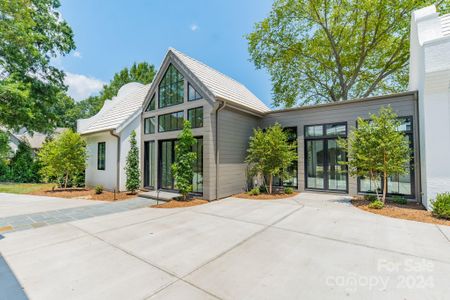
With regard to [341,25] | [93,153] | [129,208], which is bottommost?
[129,208]

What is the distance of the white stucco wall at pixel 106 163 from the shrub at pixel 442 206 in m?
12.5

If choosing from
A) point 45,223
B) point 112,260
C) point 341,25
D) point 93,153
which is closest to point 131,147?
point 93,153

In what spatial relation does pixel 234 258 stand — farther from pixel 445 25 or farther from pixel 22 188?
pixel 22 188

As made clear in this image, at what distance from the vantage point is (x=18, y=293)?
2.48 meters

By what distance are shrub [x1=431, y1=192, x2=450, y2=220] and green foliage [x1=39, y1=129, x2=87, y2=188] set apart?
15.0 metres

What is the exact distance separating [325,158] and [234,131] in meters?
4.20

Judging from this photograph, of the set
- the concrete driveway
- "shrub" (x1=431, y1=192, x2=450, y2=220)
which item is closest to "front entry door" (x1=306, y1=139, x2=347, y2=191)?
"shrub" (x1=431, y1=192, x2=450, y2=220)

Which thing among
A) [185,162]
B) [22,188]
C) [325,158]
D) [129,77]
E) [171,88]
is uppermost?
[129,77]

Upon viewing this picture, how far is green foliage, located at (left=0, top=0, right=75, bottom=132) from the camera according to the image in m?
10.8

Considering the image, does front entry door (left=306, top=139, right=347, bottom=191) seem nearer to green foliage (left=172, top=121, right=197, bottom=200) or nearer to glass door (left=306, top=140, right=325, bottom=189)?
glass door (left=306, top=140, right=325, bottom=189)

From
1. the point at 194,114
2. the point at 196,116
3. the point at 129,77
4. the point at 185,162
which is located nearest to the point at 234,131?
the point at 196,116

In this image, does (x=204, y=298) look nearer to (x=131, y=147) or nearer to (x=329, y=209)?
(x=329, y=209)

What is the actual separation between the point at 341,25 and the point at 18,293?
20.6 meters

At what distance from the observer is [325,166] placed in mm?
8922
